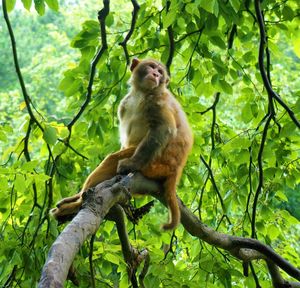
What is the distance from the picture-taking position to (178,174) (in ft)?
14.0

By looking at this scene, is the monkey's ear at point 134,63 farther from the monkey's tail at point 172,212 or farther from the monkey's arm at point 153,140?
the monkey's tail at point 172,212

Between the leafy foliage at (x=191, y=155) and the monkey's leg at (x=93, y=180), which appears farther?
the leafy foliage at (x=191, y=155)

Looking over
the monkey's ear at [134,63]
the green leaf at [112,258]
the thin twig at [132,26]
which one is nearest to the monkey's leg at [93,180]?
the green leaf at [112,258]

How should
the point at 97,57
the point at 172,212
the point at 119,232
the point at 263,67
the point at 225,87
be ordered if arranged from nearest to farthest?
the point at 119,232 → the point at 172,212 → the point at 263,67 → the point at 97,57 → the point at 225,87

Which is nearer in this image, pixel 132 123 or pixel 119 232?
pixel 119 232

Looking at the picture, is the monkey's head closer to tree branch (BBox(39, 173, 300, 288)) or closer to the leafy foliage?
the leafy foliage

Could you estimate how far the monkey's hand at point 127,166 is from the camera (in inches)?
154

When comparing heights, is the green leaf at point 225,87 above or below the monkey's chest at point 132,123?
above

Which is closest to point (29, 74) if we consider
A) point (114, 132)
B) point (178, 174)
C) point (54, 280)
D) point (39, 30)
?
point (39, 30)

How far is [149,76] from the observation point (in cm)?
476

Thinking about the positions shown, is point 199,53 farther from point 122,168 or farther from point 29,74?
point 29,74

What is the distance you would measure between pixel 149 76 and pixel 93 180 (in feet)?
3.81

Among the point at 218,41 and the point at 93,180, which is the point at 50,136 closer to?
the point at 93,180

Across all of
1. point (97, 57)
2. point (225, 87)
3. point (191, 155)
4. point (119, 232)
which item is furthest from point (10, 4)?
point (191, 155)
